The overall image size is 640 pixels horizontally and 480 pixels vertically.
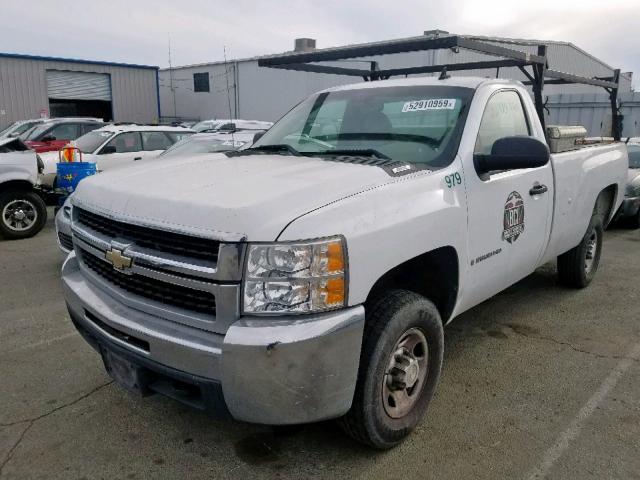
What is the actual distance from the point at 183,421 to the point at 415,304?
1479 mm

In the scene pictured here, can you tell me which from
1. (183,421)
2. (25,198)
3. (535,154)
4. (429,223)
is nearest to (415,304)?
(429,223)

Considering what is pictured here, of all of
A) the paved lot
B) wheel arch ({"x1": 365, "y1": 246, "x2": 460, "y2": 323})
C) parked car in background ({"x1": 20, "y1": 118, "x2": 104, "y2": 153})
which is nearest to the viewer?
the paved lot

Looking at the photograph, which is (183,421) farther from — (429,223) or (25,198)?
(25,198)

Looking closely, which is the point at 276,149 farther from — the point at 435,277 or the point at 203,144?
the point at 203,144

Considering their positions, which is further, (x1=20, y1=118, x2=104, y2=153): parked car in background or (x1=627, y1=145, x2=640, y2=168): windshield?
(x1=20, y1=118, x2=104, y2=153): parked car in background

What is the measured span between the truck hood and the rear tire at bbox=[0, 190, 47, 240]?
5681mm

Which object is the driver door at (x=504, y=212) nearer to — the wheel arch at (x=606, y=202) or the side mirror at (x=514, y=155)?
the side mirror at (x=514, y=155)

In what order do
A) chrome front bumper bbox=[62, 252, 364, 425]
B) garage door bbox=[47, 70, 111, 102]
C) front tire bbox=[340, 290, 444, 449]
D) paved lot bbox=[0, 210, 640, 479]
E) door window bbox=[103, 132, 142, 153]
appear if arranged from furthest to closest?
garage door bbox=[47, 70, 111, 102] → door window bbox=[103, 132, 142, 153] → paved lot bbox=[0, 210, 640, 479] → front tire bbox=[340, 290, 444, 449] → chrome front bumper bbox=[62, 252, 364, 425]

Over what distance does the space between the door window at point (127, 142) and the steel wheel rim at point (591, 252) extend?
8320 millimetres

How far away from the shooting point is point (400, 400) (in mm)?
2699

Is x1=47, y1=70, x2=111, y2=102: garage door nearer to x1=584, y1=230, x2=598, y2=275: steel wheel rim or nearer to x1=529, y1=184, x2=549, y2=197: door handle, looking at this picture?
x1=584, y1=230, x2=598, y2=275: steel wheel rim

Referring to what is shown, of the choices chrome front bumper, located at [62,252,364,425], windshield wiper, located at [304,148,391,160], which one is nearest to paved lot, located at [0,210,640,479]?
chrome front bumper, located at [62,252,364,425]

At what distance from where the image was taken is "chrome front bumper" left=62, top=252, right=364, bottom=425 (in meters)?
2.01

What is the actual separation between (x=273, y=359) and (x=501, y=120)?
7.87ft
